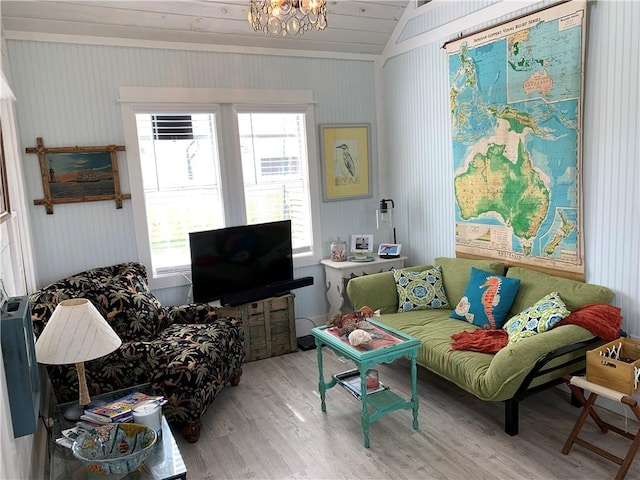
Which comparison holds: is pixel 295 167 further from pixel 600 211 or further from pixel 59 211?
pixel 600 211

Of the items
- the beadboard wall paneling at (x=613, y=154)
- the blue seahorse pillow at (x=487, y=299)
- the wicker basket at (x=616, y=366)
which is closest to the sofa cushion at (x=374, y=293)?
the blue seahorse pillow at (x=487, y=299)

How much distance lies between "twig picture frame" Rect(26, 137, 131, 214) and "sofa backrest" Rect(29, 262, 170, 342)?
0.59 meters

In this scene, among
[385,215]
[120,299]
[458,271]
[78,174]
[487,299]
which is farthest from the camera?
[385,215]

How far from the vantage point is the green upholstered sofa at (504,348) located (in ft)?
8.86

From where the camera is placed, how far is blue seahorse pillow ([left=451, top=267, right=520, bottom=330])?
3418 millimetres

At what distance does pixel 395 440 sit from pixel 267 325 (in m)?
1.65

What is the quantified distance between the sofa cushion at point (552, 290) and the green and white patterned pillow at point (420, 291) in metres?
0.60

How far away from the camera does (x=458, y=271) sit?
156 inches

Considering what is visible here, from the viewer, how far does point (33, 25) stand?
11.3 ft

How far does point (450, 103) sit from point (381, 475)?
2925mm

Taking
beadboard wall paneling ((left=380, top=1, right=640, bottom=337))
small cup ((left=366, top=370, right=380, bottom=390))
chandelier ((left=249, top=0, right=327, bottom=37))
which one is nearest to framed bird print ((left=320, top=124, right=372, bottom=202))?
beadboard wall paneling ((left=380, top=1, right=640, bottom=337))

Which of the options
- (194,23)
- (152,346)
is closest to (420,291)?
(152,346)

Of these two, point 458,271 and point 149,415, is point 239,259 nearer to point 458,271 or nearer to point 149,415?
point 458,271

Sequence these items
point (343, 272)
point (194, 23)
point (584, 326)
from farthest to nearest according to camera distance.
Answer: point (343, 272) → point (194, 23) → point (584, 326)
